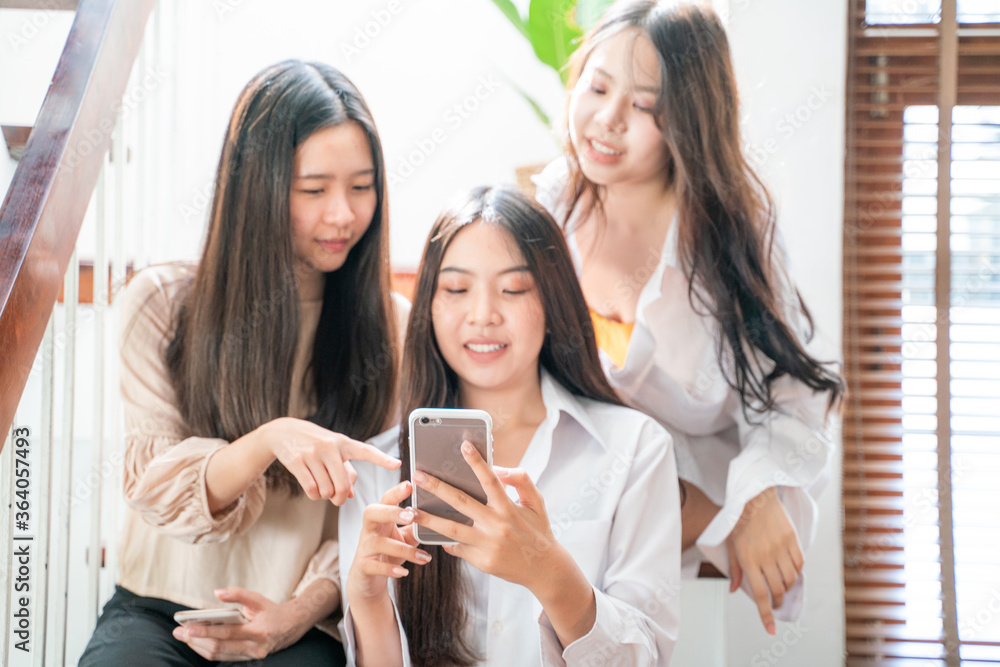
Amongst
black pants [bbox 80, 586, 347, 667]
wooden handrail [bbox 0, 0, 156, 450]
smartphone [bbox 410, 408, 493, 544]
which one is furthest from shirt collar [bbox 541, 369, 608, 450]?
wooden handrail [bbox 0, 0, 156, 450]

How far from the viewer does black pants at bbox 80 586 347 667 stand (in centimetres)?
113

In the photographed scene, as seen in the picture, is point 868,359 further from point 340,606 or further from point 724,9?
point 340,606

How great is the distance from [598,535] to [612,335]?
0.32 metres

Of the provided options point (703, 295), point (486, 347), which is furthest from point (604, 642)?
point (703, 295)

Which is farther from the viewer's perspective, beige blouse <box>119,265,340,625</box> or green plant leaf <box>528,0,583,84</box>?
green plant leaf <box>528,0,583,84</box>

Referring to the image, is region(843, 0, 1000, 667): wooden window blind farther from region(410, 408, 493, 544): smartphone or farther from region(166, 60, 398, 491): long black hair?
region(166, 60, 398, 491): long black hair

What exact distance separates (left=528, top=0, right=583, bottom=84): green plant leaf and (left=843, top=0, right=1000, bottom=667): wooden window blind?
431 millimetres

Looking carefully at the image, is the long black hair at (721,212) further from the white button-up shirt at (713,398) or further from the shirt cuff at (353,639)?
the shirt cuff at (353,639)

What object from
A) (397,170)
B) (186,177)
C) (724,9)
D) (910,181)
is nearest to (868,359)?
(910,181)

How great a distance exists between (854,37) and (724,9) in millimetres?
207

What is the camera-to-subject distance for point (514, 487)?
3.52 ft

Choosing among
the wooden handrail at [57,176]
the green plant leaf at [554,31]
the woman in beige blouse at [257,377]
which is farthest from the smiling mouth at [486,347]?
the wooden handrail at [57,176]

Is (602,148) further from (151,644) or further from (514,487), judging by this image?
(151,644)

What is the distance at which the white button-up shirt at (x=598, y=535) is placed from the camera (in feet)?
3.55
